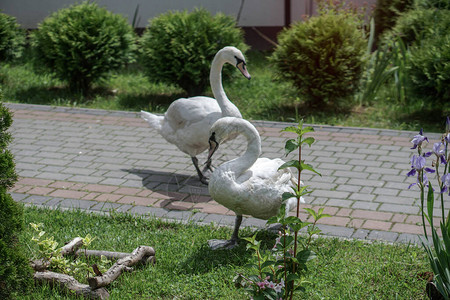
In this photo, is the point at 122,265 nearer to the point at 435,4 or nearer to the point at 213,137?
the point at 213,137

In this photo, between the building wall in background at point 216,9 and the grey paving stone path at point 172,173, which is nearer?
the grey paving stone path at point 172,173

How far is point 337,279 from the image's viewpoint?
172 inches

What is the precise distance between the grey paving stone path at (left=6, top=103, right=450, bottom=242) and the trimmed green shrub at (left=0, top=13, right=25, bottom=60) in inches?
108

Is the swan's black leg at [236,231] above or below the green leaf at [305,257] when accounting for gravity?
below

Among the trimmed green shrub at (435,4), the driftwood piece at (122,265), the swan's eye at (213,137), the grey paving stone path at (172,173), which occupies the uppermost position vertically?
the trimmed green shrub at (435,4)

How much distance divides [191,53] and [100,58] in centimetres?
174

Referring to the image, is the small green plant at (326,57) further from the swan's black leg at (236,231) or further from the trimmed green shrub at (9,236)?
the trimmed green shrub at (9,236)

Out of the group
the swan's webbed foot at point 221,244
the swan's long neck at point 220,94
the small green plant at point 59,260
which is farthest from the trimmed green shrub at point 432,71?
the small green plant at point 59,260

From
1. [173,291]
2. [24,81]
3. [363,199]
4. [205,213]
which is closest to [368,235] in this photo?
[363,199]

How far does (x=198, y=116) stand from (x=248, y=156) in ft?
5.50

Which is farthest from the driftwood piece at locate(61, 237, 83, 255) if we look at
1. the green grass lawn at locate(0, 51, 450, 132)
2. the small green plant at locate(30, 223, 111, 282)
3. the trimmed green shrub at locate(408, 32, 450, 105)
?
the trimmed green shrub at locate(408, 32, 450, 105)

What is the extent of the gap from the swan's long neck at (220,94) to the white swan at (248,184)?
1292 millimetres

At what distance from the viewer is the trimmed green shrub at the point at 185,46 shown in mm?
9859

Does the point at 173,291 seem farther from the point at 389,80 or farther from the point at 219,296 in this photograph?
the point at 389,80
